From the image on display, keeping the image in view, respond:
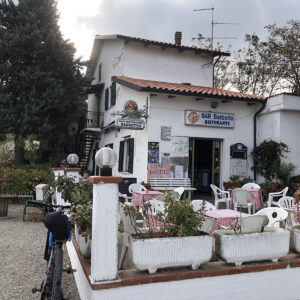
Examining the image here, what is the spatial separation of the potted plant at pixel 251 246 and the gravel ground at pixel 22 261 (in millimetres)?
1888

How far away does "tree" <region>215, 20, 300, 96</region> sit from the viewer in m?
18.7

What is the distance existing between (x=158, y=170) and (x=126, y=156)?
2.33 meters

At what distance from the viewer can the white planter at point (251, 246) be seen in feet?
10.6

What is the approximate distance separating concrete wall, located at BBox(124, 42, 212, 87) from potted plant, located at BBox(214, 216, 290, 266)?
11702 millimetres

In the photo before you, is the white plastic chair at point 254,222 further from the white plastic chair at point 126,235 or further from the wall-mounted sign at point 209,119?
the wall-mounted sign at point 209,119

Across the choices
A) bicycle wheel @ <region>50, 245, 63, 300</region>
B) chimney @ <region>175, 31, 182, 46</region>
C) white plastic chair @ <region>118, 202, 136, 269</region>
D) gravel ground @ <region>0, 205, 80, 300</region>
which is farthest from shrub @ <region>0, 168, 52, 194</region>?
chimney @ <region>175, 31, 182, 46</region>

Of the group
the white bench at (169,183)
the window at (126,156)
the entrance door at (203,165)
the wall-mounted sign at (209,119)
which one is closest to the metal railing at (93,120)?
the window at (126,156)

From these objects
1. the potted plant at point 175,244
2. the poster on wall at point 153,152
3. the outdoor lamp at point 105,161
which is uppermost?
the poster on wall at point 153,152

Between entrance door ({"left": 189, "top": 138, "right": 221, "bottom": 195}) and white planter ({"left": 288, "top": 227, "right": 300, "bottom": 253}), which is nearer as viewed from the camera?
white planter ({"left": 288, "top": 227, "right": 300, "bottom": 253})

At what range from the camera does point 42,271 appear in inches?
181

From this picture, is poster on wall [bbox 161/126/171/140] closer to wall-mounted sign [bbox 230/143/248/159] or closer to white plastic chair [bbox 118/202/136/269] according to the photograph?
wall-mounted sign [bbox 230/143/248/159]

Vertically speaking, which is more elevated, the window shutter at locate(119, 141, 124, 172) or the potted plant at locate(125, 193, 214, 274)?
the window shutter at locate(119, 141, 124, 172)

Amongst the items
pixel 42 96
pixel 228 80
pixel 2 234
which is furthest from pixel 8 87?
pixel 228 80

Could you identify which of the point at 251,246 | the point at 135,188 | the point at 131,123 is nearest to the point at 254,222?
the point at 251,246
